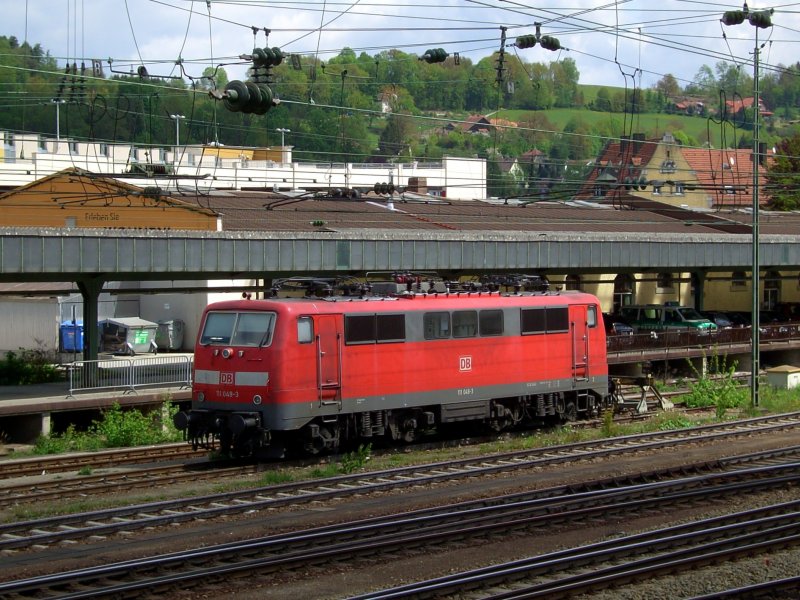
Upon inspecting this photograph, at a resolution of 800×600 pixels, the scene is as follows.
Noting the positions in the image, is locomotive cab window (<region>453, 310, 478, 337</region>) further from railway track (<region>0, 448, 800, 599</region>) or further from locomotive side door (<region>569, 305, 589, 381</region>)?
railway track (<region>0, 448, 800, 599</region>)

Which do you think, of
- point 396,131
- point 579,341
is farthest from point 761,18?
point 396,131

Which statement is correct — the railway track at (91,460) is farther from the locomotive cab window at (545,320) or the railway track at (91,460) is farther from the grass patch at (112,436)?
the locomotive cab window at (545,320)

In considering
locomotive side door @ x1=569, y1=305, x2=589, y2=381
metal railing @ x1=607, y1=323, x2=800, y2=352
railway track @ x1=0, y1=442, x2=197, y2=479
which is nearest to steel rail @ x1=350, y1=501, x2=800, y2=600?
locomotive side door @ x1=569, y1=305, x2=589, y2=381

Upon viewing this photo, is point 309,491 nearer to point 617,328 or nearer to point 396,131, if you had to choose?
point 617,328

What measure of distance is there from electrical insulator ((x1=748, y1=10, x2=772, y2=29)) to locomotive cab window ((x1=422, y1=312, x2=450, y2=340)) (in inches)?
392

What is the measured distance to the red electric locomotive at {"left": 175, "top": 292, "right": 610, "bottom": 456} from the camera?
63.3 feet

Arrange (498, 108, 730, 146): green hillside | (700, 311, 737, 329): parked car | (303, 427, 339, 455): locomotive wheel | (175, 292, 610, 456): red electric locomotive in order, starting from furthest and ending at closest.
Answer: (498, 108, 730, 146): green hillside → (700, 311, 737, 329): parked car → (303, 427, 339, 455): locomotive wheel → (175, 292, 610, 456): red electric locomotive

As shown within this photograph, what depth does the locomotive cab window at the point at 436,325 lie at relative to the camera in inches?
850

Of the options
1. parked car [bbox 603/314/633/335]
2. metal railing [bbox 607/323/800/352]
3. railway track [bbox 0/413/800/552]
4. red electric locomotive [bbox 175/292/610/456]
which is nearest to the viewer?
railway track [bbox 0/413/800/552]

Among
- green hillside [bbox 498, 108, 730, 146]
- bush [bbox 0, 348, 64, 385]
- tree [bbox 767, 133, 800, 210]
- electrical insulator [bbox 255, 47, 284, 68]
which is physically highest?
green hillside [bbox 498, 108, 730, 146]

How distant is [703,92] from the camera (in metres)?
182

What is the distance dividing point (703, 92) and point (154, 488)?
582ft

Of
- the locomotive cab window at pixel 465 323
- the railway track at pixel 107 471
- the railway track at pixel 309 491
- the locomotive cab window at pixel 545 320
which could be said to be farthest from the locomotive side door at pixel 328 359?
the locomotive cab window at pixel 545 320

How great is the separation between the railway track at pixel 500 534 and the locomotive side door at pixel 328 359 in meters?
5.10
